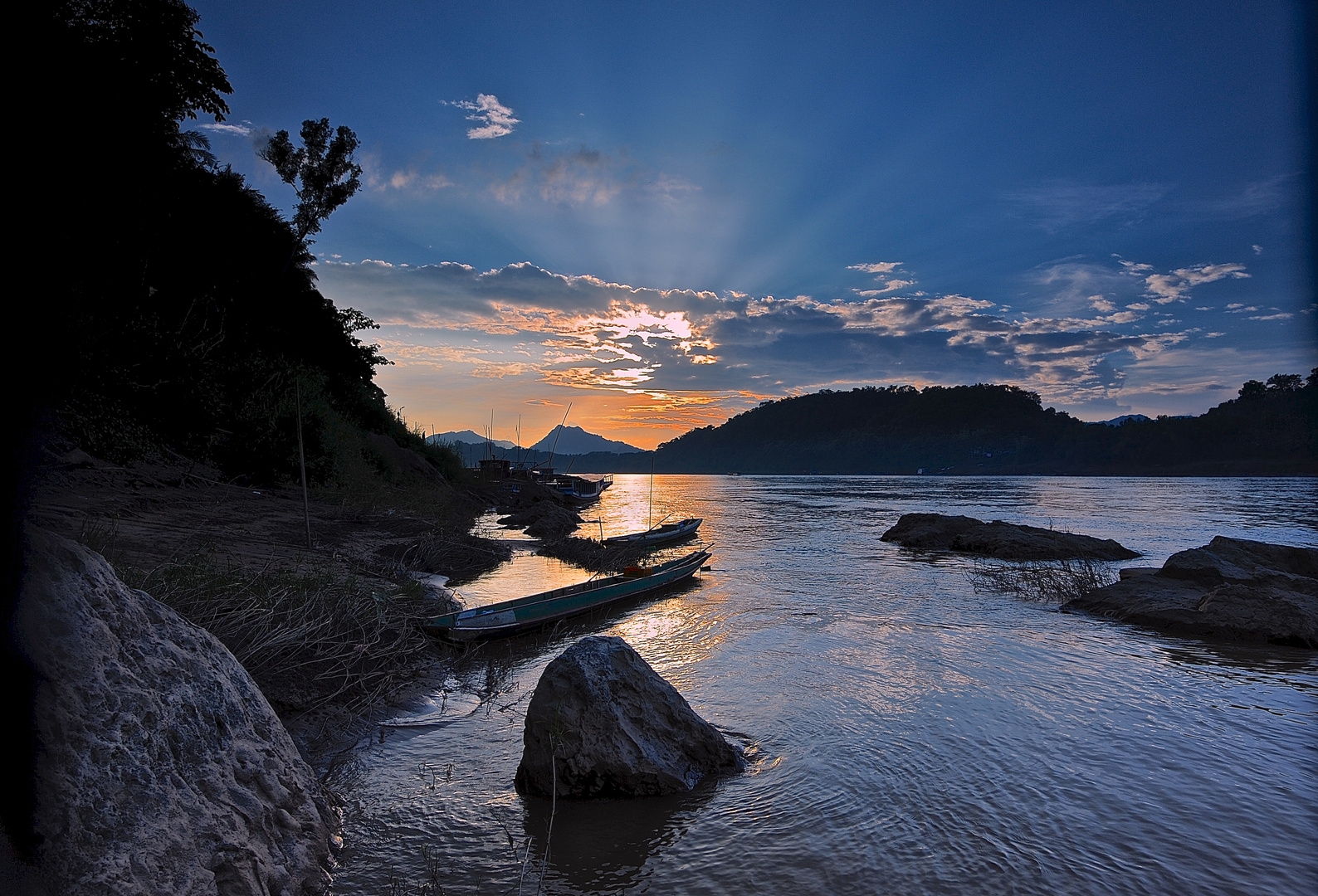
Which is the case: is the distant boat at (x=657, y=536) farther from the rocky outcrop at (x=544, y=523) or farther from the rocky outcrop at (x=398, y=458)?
the rocky outcrop at (x=398, y=458)

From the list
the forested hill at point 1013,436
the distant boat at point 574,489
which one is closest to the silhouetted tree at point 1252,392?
the forested hill at point 1013,436

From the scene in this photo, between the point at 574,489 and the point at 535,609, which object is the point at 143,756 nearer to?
the point at 535,609

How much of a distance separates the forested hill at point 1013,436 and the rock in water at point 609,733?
84.2 meters

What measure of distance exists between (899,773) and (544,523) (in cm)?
2301

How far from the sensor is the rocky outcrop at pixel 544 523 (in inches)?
1064

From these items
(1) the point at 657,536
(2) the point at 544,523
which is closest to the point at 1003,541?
(1) the point at 657,536

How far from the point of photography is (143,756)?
2926 mm

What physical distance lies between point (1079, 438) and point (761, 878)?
149380mm

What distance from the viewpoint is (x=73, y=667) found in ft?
9.29

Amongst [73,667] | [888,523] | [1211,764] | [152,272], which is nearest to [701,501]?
[888,523]

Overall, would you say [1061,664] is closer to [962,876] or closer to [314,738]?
[962,876]

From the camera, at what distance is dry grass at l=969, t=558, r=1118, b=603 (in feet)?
48.3

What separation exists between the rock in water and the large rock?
1850 mm

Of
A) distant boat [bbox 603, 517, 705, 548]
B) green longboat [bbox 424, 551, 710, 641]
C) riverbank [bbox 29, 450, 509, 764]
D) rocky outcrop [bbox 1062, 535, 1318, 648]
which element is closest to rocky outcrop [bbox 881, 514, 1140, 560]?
rocky outcrop [bbox 1062, 535, 1318, 648]
